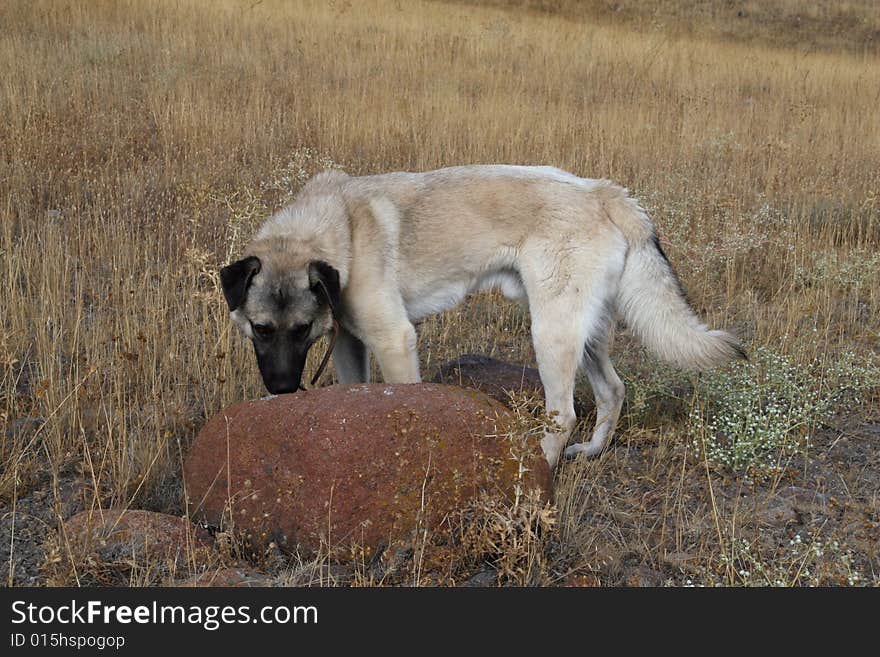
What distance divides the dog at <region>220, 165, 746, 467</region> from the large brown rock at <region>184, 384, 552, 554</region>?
70cm

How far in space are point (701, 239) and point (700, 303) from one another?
0.81m

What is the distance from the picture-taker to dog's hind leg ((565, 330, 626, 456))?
4738mm

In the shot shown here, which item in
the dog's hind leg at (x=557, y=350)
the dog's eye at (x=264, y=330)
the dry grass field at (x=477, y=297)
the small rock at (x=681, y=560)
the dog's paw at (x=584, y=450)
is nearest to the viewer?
the small rock at (x=681, y=560)

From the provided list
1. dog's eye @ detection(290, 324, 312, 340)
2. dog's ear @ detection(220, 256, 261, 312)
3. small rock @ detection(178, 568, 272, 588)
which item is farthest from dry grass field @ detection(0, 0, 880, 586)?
dog's eye @ detection(290, 324, 312, 340)

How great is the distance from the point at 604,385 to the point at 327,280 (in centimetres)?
171

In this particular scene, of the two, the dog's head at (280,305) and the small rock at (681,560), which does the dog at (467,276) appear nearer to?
the dog's head at (280,305)

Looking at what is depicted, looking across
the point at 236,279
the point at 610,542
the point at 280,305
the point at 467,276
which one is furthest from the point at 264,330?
the point at 610,542

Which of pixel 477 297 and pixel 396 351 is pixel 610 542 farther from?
pixel 477 297

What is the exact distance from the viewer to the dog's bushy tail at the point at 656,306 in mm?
4203

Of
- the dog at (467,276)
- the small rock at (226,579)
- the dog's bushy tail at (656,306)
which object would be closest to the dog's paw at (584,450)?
the dog at (467,276)

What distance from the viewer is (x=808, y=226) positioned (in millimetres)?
7613

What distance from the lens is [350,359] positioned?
474cm

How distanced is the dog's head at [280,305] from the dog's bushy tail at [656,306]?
1.49m

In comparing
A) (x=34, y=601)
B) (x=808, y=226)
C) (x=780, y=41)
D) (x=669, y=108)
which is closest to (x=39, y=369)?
(x=34, y=601)
